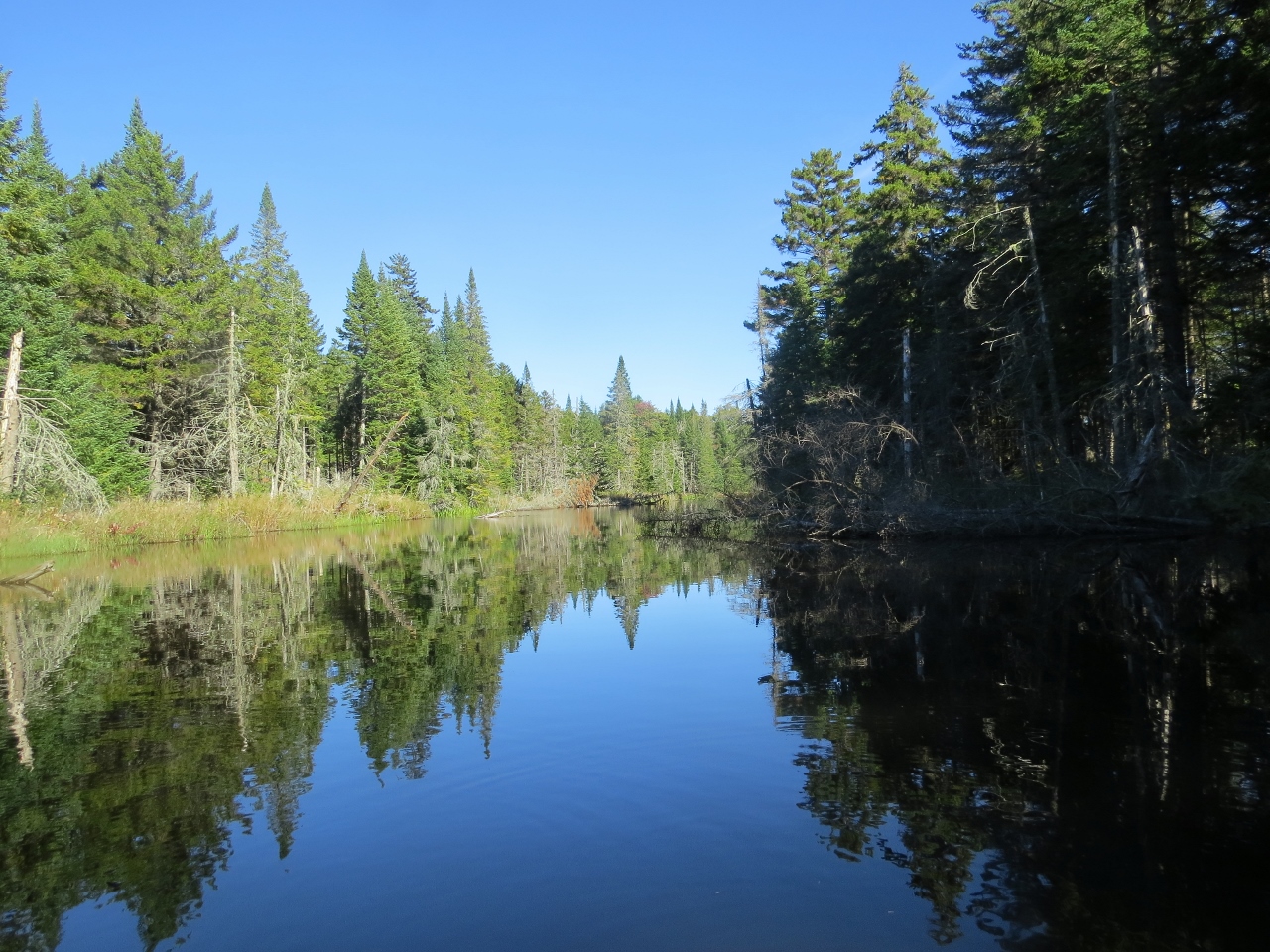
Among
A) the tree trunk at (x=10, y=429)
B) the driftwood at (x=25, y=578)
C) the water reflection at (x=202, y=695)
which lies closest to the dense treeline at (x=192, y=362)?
the tree trunk at (x=10, y=429)

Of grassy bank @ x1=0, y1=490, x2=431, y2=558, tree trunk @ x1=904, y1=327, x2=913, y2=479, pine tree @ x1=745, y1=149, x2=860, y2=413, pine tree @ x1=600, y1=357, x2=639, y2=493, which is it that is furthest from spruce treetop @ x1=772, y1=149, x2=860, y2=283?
Result: pine tree @ x1=600, y1=357, x2=639, y2=493

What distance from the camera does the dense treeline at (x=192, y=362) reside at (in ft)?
77.1

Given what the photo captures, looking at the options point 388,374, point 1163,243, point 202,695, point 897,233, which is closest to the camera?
point 202,695

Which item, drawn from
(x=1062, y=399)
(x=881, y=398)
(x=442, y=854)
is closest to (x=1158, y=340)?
(x=1062, y=399)

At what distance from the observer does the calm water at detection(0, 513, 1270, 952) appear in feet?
12.2

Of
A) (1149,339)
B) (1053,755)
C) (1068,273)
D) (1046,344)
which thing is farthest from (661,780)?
(1068,273)

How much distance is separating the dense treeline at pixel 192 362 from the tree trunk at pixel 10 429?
6cm

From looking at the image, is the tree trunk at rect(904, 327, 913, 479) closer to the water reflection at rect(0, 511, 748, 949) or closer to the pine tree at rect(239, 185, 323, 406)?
the water reflection at rect(0, 511, 748, 949)

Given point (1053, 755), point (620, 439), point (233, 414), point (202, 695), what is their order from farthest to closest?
point (620, 439)
point (233, 414)
point (202, 695)
point (1053, 755)

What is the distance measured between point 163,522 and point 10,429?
24.7 ft

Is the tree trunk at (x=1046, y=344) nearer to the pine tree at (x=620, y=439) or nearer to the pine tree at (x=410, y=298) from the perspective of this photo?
the pine tree at (x=410, y=298)

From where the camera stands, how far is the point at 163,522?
1075 inches

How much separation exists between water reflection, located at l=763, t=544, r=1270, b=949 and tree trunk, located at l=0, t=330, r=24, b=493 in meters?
20.6

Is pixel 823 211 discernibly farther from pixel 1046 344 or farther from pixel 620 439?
pixel 620 439
